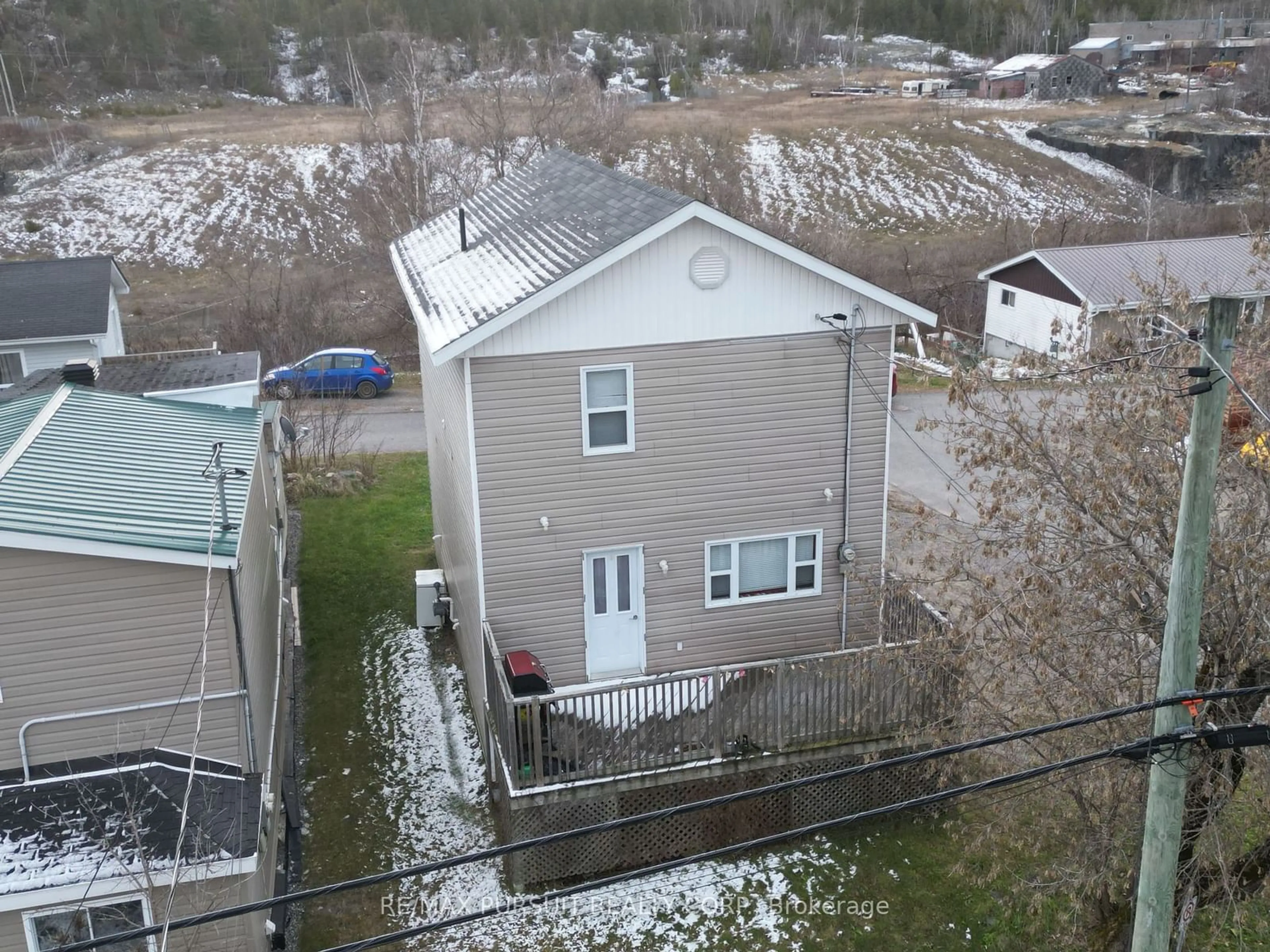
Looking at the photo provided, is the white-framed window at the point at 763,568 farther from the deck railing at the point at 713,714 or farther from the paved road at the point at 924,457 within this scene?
the paved road at the point at 924,457

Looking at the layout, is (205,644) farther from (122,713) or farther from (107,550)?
(107,550)

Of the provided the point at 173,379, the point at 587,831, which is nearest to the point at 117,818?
the point at 587,831

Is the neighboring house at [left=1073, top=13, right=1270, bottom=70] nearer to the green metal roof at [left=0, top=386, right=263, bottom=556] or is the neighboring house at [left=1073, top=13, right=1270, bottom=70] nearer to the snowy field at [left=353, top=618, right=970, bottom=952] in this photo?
the snowy field at [left=353, top=618, right=970, bottom=952]

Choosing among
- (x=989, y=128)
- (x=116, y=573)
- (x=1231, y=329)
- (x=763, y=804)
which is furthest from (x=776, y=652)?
(x=989, y=128)

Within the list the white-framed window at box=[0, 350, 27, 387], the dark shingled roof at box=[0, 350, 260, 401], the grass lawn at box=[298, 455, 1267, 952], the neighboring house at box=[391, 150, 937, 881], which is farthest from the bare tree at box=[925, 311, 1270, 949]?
the white-framed window at box=[0, 350, 27, 387]

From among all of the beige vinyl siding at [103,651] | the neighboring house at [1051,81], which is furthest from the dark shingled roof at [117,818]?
the neighboring house at [1051,81]

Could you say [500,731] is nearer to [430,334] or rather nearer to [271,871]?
[271,871]

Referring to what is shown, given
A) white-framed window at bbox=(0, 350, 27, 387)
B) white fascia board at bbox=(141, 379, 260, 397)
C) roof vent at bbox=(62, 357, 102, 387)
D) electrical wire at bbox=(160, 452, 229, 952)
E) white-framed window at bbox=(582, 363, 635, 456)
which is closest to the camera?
electrical wire at bbox=(160, 452, 229, 952)
